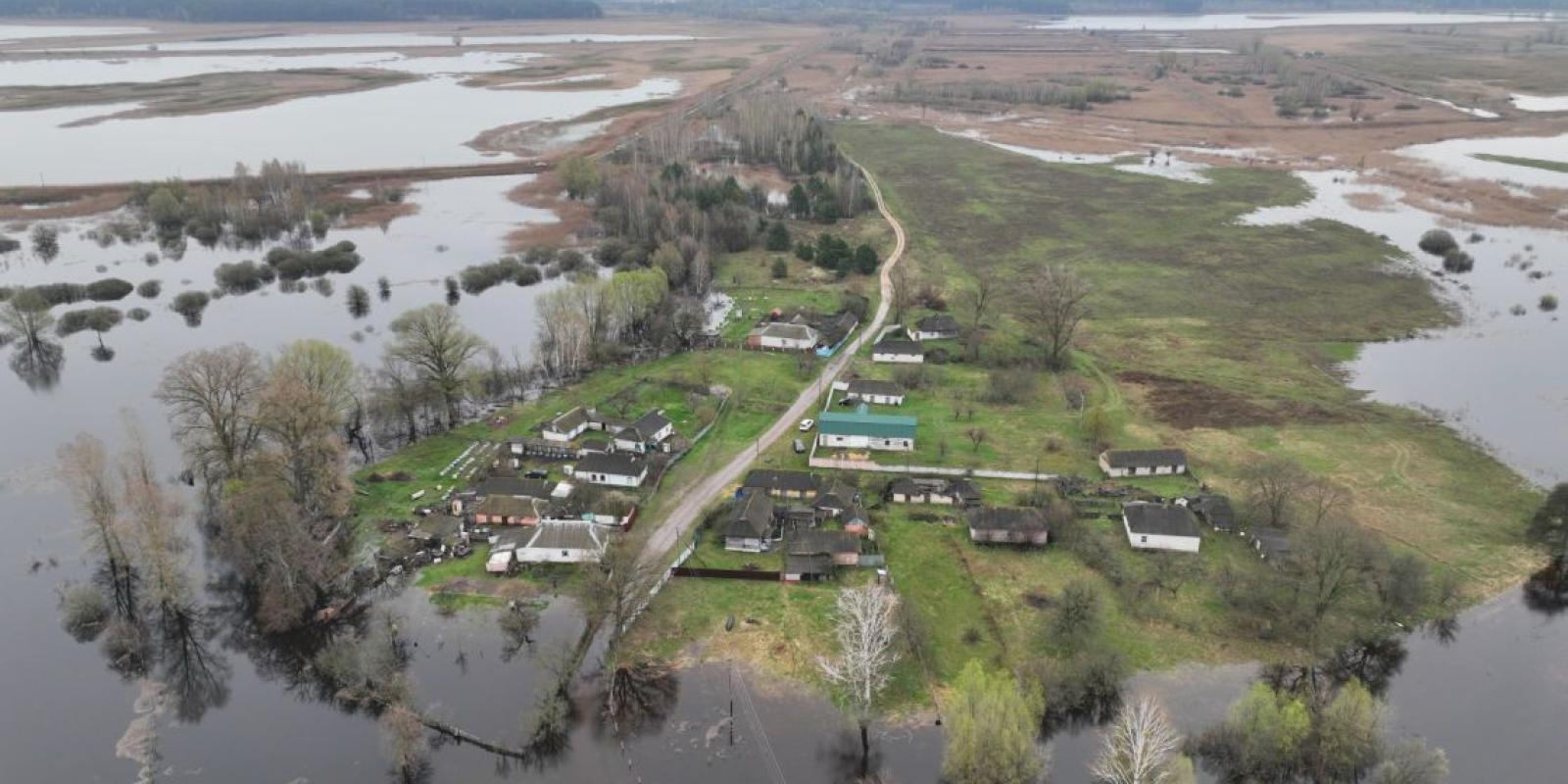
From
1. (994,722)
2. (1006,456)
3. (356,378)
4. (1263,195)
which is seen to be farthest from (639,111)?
(994,722)

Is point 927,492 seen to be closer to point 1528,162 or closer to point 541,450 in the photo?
point 541,450

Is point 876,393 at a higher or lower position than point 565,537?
higher

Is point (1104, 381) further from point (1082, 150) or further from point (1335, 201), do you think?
point (1082, 150)

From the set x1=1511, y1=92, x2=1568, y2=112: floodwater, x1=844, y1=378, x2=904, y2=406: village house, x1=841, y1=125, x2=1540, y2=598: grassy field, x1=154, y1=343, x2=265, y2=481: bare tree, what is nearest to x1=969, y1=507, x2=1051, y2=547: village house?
x1=841, y1=125, x2=1540, y2=598: grassy field

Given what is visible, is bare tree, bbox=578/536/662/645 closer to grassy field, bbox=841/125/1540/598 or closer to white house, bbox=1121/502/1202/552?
white house, bbox=1121/502/1202/552

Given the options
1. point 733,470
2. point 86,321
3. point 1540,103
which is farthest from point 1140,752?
point 1540,103

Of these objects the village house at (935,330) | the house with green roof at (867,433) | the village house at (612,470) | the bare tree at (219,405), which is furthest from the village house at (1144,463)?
the bare tree at (219,405)
